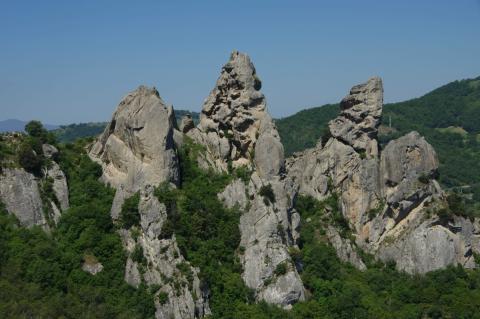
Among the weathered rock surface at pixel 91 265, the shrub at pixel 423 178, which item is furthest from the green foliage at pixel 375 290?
the weathered rock surface at pixel 91 265

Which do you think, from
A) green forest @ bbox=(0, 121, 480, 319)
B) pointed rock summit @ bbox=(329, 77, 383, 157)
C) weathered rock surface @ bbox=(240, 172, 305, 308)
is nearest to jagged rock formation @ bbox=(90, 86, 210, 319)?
green forest @ bbox=(0, 121, 480, 319)

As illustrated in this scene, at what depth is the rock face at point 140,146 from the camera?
65500mm

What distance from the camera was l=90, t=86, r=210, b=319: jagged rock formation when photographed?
5909 cm

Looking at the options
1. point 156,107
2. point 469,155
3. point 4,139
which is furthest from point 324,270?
point 469,155

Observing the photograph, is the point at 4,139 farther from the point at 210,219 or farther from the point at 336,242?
the point at 336,242

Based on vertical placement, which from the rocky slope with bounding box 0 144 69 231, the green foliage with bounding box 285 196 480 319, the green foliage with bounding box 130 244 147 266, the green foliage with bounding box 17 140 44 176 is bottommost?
the green foliage with bounding box 285 196 480 319

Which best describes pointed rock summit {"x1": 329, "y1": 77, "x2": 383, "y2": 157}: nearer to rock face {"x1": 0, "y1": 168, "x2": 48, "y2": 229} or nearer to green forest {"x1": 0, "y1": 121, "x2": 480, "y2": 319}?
green forest {"x1": 0, "y1": 121, "x2": 480, "y2": 319}

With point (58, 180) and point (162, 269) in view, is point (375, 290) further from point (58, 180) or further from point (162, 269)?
point (58, 180)

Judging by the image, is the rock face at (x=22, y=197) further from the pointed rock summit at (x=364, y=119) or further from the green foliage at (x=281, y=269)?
the pointed rock summit at (x=364, y=119)

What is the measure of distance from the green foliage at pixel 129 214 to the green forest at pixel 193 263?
0.26m

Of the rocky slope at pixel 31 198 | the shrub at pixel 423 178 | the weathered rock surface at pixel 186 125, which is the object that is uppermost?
the weathered rock surface at pixel 186 125

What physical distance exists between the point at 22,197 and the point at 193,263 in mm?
17302

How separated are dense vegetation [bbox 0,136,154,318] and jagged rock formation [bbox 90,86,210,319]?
58.2 inches

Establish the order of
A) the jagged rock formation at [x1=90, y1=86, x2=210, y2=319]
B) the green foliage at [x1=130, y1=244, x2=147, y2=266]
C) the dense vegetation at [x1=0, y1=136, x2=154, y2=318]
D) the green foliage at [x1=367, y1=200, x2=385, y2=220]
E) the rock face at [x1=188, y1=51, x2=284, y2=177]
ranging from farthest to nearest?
1. the green foliage at [x1=367, y1=200, x2=385, y2=220]
2. the rock face at [x1=188, y1=51, x2=284, y2=177]
3. the green foliage at [x1=130, y1=244, x2=147, y2=266]
4. the jagged rock formation at [x1=90, y1=86, x2=210, y2=319]
5. the dense vegetation at [x1=0, y1=136, x2=154, y2=318]
